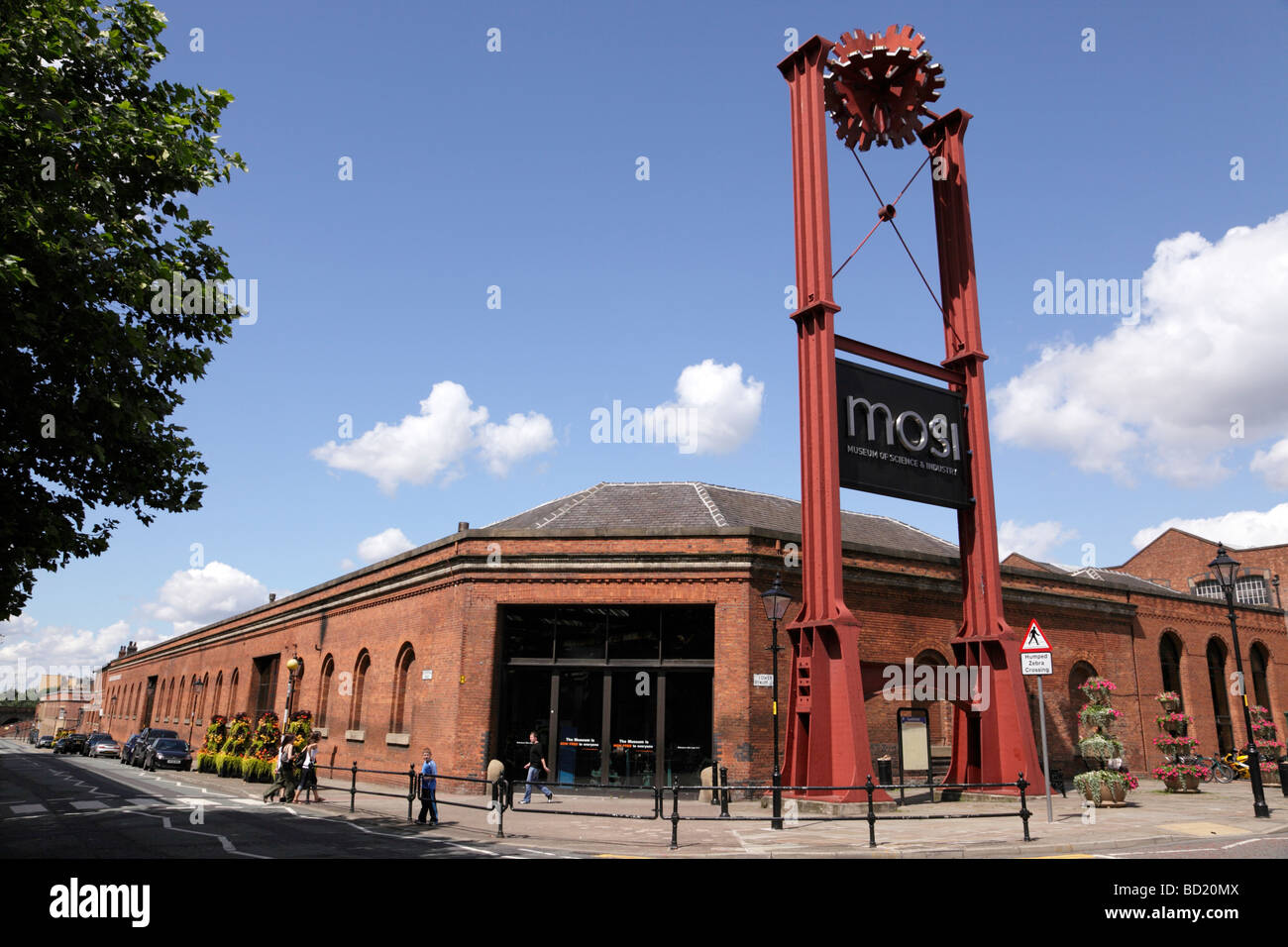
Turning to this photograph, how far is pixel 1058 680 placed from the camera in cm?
2694

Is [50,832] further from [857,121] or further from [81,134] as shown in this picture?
[857,121]

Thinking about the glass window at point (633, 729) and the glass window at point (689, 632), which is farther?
the glass window at point (689, 632)

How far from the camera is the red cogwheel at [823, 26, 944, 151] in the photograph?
64.2 ft

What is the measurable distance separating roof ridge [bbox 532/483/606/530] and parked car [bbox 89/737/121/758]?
4398 centimetres

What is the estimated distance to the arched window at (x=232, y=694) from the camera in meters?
44.8

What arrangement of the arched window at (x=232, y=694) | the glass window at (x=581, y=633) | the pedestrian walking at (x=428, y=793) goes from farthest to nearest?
1. the arched window at (x=232, y=694)
2. the glass window at (x=581, y=633)
3. the pedestrian walking at (x=428, y=793)

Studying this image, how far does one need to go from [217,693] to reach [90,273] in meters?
43.6

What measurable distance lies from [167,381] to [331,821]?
9201mm

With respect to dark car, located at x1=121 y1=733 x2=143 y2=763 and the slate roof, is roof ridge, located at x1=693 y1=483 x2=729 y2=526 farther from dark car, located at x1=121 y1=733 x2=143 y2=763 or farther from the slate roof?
dark car, located at x1=121 y1=733 x2=143 y2=763

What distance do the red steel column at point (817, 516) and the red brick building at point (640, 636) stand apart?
169 cm

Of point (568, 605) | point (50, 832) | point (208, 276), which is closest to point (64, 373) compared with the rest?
point (208, 276)

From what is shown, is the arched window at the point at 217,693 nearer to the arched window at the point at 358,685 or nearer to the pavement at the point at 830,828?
the arched window at the point at 358,685

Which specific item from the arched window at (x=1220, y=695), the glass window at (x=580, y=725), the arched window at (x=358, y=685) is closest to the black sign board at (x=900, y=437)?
the glass window at (x=580, y=725)
